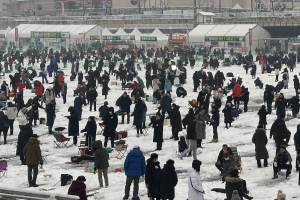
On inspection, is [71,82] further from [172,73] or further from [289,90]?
[289,90]

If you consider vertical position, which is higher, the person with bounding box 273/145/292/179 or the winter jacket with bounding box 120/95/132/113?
the winter jacket with bounding box 120/95/132/113

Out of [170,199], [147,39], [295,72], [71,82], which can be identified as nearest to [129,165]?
[170,199]

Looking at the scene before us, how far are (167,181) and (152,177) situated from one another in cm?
54

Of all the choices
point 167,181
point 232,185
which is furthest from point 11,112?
point 232,185

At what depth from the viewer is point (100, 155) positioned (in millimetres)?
17266

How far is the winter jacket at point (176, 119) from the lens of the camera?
23047 millimetres

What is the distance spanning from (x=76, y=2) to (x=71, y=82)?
265ft

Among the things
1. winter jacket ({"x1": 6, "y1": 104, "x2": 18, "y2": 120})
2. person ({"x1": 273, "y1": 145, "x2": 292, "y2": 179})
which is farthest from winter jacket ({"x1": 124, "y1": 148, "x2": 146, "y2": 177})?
winter jacket ({"x1": 6, "y1": 104, "x2": 18, "y2": 120})

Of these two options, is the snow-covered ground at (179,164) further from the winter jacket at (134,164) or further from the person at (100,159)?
the winter jacket at (134,164)

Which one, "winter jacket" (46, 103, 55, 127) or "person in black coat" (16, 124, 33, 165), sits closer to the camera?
"person in black coat" (16, 124, 33, 165)

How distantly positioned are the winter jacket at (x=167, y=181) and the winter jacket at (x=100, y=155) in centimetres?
247

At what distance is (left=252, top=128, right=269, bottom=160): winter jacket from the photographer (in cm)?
1912

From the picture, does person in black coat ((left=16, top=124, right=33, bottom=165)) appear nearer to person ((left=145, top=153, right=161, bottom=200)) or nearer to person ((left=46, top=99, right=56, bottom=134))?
person ((left=46, top=99, right=56, bottom=134))

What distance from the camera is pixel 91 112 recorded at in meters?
31.0
